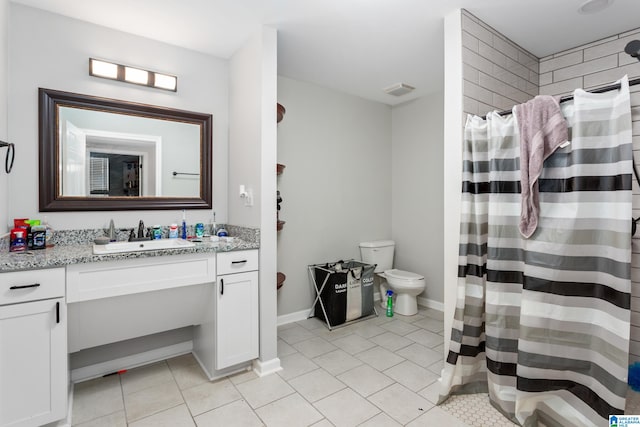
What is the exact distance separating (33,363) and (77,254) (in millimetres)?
536

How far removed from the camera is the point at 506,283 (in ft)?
5.87

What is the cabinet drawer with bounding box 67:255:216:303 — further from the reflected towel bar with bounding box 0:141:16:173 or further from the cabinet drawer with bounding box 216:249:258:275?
the reflected towel bar with bounding box 0:141:16:173

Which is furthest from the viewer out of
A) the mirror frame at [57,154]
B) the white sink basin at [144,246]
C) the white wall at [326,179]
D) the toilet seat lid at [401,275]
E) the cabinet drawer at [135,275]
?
the toilet seat lid at [401,275]

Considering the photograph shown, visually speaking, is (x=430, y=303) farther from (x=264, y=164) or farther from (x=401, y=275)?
(x=264, y=164)

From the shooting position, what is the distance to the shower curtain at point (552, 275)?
1430 millimetres

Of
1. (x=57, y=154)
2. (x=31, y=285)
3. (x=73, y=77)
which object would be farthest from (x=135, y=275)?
(x=73, y=77)

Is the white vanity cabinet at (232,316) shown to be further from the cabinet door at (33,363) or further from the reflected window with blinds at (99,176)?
the reflected window with blinds at (99,176)

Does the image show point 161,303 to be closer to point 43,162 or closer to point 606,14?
point 43,162

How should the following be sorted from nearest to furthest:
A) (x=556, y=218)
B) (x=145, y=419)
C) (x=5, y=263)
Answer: (x=5, y=263)
(x=556, y=218)
(x=145, y=419)

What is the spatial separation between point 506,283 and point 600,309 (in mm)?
408

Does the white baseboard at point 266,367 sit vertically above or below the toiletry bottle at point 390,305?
below

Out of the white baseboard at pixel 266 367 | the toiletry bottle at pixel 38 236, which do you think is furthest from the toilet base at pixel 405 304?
the toiletry bottle at pixel 38 236

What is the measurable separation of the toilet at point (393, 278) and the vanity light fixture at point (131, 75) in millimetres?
2477

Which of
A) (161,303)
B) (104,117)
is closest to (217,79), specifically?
(104,117)
